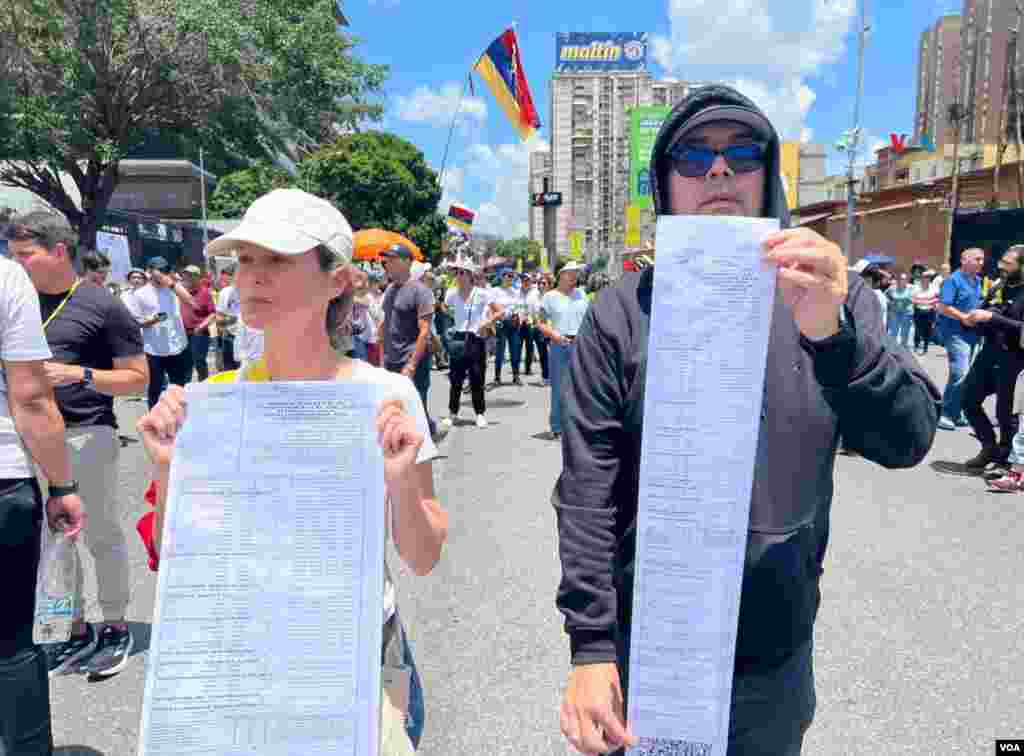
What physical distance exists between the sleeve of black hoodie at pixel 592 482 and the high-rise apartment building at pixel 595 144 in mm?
91271

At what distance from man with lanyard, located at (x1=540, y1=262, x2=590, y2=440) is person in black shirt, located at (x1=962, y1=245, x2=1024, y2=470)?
404 centimetres

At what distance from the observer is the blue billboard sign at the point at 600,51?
97.1 m

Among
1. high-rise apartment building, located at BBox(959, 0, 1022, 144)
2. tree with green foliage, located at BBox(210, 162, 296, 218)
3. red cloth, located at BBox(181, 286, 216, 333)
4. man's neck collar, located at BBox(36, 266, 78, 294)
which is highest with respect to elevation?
high-rise apartment building, located at BBox(959, 0, 1022, 144)

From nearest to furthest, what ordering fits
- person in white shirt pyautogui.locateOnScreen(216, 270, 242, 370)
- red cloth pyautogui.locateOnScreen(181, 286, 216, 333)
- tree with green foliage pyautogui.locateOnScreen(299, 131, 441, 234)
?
person in white shirt pyautogui.locateOnScreen(216, 270, 242, 370) → red cloth pyautogui.locateOnScreen(181, 286, 216, 333) → tree with green foliage pyautogui.locateOnScreen(299, 131, 441, 234)

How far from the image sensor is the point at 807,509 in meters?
1.46

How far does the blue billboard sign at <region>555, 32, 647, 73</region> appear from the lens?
9706cm

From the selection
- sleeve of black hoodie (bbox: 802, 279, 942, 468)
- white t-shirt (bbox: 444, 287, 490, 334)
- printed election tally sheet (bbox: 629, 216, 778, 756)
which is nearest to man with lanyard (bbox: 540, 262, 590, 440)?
white t-shirt (bbox: 444, 287, 490, 334)

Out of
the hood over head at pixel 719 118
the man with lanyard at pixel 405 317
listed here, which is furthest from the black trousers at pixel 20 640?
the man with lanyard at pixel 405 317

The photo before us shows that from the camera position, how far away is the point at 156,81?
57.4 feet

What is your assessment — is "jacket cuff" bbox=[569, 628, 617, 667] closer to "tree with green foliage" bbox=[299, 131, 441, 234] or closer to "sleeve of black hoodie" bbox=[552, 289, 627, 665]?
"sleeve of black hoodie" bbox=[552, 289, 627, 665]

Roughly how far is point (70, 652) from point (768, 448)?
3.52 metres

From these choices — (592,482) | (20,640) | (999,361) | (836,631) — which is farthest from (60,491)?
(999,361)

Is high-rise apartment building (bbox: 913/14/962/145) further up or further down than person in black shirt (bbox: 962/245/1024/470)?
further up

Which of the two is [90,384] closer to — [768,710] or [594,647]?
[594,647]
